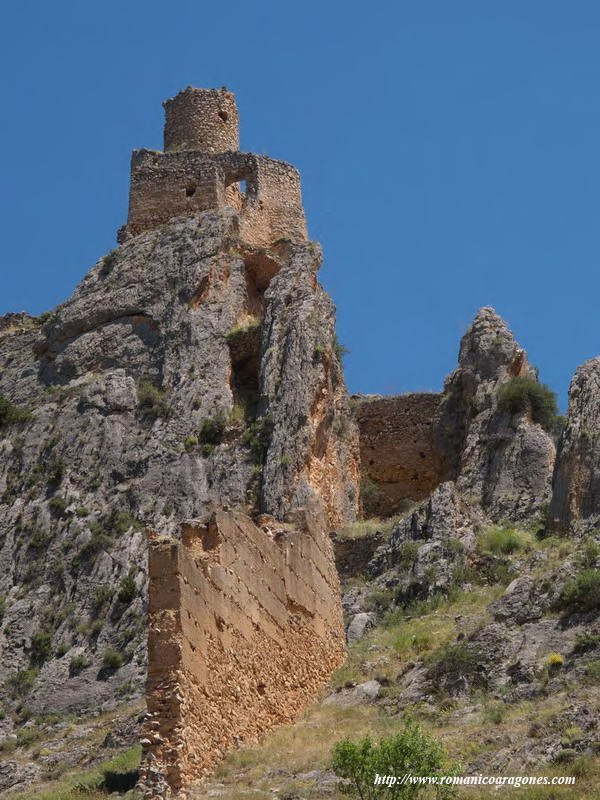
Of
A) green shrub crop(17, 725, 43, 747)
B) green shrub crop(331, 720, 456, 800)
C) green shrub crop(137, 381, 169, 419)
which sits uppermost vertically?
green shrub crop(137, 381, 169, 419)

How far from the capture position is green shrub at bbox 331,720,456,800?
1991 cm

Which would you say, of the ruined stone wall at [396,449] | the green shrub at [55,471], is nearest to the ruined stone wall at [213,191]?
the ruined stone wall at [396,449]

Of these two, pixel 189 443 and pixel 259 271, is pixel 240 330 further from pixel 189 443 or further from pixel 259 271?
pixel 189 443

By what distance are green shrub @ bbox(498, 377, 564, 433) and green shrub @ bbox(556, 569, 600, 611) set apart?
12.9m

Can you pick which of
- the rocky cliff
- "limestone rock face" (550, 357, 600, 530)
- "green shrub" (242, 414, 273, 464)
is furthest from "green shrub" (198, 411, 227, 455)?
"limestone rock face" (550, 357, 600, 530)

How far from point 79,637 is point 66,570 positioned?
263cm

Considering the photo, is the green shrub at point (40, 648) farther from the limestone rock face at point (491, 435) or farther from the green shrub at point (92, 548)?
the limestone rock face at point (491, 435)

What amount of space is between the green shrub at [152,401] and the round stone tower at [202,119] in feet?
36.0

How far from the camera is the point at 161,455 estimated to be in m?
42.4

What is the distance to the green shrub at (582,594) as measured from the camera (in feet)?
91.5

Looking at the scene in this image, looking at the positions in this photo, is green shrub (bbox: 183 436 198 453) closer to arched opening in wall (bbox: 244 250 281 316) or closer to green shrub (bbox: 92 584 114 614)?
green shrub (bbox: 92 584 114 614)

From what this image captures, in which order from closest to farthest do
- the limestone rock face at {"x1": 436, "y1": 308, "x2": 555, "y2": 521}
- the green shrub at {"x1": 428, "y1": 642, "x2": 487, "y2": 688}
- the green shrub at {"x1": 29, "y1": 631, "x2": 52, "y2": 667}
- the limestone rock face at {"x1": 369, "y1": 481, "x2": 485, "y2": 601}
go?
the green shrub at {"x1": 428, "y1": 642, "x2": 487, "y2": 688} → the limestone rock face at {"x1": 369, "y1": 481, "x2": 485, "y2": 601} → the green shrub at {"x1": 29, "y1": 631, "x2": 52, "y2": 667} → the limestone rock face at {"x1": 436, "y1": 308, "x2": 555, "y2": 521}

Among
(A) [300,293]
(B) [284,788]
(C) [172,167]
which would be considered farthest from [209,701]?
(C) [172,167]

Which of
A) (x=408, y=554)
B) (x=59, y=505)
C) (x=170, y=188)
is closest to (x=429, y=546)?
(x=408, y=554)
